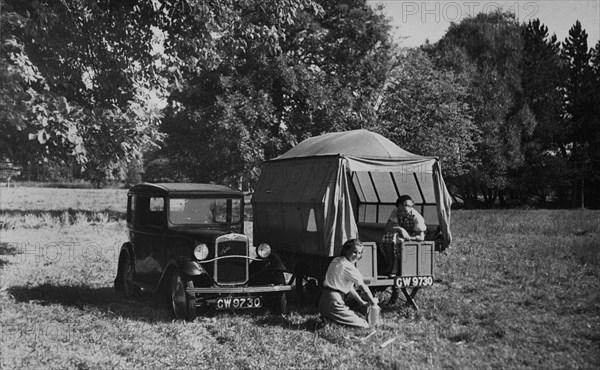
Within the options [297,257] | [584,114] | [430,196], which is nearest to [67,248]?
[297,257]

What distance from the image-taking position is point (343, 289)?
8703mm

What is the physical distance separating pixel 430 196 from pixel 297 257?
16.3ft

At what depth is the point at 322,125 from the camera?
24.8m

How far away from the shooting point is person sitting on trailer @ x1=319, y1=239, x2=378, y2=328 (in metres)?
8.59

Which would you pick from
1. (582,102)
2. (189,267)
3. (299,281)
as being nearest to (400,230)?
(299,281)

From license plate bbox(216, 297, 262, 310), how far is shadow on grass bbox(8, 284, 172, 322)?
110cm

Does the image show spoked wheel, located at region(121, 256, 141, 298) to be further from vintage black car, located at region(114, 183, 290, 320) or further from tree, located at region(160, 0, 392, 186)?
tree, located at region(160, 0, 392, 186)

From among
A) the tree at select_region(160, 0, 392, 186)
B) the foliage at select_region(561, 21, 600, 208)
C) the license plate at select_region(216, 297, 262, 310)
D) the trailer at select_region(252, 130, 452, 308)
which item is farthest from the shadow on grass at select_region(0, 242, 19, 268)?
the foliage at select_region(561, 21, 600, 208)

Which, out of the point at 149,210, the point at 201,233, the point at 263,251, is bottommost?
the point at 263,251

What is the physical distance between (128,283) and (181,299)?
9.01 feet

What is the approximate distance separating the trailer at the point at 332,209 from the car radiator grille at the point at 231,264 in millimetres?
1483

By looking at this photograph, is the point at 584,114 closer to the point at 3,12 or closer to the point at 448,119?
the point at 448,119

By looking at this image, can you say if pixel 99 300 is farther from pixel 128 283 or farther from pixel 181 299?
pixel 181 299

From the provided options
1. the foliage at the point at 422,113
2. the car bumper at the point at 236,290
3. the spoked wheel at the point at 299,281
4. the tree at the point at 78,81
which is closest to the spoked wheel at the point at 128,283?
the tree at the point at 78,81
